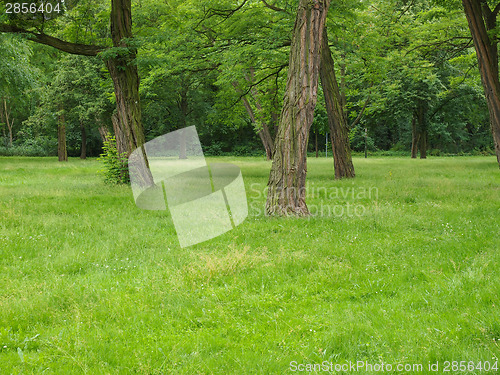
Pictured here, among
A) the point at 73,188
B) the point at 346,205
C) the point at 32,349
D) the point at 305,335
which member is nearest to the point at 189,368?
the point at 305,335

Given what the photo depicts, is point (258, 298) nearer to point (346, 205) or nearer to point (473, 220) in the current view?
point (473, 220)

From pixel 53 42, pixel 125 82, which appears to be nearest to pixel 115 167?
pixel 125 82

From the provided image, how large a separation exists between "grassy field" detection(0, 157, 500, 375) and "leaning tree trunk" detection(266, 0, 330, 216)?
0.72 metres

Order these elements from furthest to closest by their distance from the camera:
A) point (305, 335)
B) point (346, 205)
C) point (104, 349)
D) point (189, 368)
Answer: point (346, 205), point (305, 335), point (104, 349), point (189, 368)

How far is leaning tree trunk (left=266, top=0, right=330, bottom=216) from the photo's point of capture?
9.43 meters

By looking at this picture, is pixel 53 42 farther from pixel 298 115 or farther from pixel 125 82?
pixel 298 115

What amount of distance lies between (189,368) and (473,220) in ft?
24.3

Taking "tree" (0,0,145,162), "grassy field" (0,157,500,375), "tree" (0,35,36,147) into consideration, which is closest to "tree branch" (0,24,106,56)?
"tree" (0,0,145,162)

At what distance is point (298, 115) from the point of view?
940 cm

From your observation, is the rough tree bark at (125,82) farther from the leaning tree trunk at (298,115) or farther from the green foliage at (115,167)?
the leaning tree trunk at (298,115)

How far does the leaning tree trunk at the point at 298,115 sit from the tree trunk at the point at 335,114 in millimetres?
7406

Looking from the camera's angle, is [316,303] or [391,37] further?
[391,37]

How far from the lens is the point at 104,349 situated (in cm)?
377

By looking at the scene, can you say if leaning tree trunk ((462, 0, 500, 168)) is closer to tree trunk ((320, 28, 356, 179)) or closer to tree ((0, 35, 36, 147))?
tree trunk ((320, 28, 356, 179))
